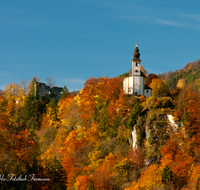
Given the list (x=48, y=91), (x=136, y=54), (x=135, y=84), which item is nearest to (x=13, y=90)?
(x=48, y=91)

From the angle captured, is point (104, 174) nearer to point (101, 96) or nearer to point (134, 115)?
point (134, 115)

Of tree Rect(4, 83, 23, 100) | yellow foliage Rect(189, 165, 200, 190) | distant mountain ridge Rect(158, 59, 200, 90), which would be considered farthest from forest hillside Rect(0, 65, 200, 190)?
distant mountain ridge Rect(158, 59, 200, 90)

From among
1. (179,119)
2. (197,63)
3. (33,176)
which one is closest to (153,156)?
(179,119)

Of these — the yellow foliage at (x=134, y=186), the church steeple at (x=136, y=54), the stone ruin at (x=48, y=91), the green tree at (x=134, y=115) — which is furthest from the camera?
the stone ruin at (x=48, y=91)

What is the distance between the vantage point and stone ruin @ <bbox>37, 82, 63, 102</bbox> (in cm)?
9029

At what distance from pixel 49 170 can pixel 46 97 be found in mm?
48334

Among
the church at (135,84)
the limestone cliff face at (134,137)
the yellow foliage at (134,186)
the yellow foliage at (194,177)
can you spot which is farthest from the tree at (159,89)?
the yellow foliage at (134,186)

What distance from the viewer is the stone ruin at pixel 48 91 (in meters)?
90.3

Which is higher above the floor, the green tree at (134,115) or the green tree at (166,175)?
the green tree at (134,115)

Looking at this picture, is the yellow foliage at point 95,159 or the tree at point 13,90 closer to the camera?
the yellow foliage at point 95,159

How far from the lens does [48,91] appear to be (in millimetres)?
93375

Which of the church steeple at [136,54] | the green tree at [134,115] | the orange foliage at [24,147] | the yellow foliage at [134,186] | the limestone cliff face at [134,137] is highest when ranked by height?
the church steeple at [136,54]

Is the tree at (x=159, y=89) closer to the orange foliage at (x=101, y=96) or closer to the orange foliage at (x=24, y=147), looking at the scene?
the orange foliage at (x=101, y=96)

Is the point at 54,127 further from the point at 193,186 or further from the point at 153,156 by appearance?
the point at 193,186
